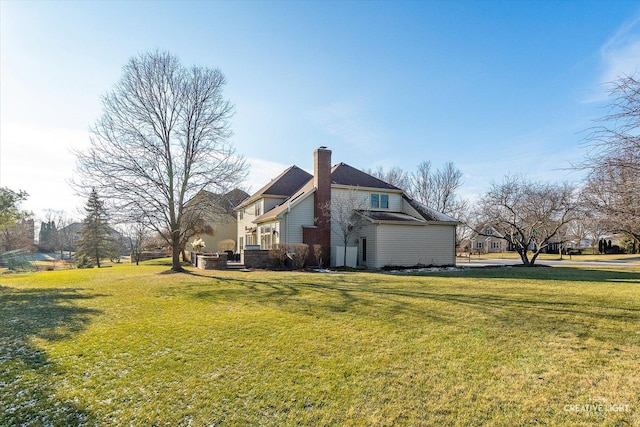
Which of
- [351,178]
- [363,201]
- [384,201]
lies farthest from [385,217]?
[351,178]

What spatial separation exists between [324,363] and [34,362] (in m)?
4.02

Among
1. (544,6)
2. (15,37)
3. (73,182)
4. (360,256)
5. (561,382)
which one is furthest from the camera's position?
(360,256)

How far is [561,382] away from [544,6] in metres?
9.74

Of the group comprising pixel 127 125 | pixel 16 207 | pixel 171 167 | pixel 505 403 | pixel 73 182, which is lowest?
pixel 505 403

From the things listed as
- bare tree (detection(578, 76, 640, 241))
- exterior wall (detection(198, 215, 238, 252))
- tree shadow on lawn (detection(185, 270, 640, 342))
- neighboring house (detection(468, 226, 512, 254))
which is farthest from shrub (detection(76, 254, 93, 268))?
neighboring house (detection(468, 226, 512, 254))

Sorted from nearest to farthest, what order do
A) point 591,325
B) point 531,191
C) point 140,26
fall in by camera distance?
point 591,325
point 140,26
point 531,191

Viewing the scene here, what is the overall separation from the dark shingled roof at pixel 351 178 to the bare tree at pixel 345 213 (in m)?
1.36

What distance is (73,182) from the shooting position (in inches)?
637

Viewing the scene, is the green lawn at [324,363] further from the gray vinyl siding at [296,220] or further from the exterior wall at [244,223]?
the exterior wall at [244,223]

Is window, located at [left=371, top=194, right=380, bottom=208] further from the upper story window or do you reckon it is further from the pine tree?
the pine tree

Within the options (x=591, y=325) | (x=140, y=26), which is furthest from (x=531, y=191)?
(x=140, y=26)

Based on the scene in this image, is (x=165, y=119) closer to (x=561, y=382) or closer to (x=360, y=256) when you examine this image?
(x=360, y=256)

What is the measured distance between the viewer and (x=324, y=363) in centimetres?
455

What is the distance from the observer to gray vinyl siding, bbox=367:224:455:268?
1950 cm
